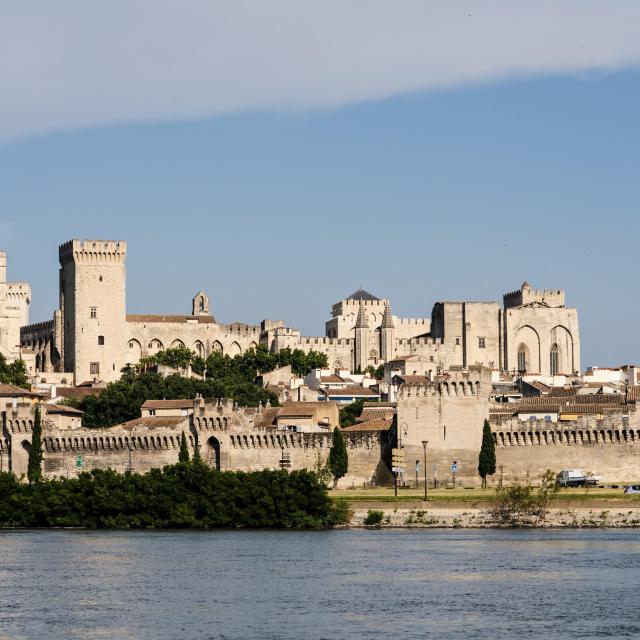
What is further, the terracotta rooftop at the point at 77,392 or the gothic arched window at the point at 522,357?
the gothic arched window at the point at 522,357

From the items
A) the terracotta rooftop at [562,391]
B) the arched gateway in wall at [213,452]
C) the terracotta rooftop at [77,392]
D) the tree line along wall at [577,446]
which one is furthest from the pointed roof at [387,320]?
the tree line along wall at [577,446]

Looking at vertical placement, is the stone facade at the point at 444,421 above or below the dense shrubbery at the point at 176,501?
above

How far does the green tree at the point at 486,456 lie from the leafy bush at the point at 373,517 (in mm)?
10142

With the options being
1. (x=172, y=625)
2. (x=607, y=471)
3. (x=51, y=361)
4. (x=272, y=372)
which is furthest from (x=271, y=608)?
(x=51, y=361)

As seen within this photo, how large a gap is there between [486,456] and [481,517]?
951 cm

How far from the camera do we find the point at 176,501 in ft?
258

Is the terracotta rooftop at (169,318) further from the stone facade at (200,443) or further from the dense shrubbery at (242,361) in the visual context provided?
the stone facade at (200,443)

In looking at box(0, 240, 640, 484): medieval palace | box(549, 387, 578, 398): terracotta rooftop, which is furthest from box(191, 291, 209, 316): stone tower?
box(549, 387, 578, 398): terracotta rooftop

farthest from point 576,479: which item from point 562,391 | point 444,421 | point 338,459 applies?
point 562,391

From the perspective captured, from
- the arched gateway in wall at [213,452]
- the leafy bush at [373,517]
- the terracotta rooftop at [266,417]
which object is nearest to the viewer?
the leafy bush at [373,517]

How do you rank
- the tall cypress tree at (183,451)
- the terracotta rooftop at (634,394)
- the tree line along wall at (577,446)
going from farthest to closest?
the terracotta rooftop at (634,394) → the tall cypress tree at (183,451) → the tree line along wall at (577,446)

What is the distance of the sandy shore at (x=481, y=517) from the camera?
246 feet

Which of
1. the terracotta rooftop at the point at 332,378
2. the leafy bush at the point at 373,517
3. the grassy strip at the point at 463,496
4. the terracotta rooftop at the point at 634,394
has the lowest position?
the leafy bush at the point at 373,517

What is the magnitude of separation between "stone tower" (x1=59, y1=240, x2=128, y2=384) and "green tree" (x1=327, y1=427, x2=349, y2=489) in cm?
5513
